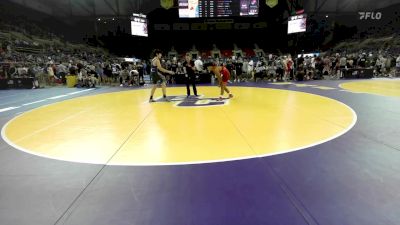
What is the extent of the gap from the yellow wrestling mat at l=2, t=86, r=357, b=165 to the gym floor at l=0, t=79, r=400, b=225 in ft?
0.07

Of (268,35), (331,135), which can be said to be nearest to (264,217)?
(331,135)

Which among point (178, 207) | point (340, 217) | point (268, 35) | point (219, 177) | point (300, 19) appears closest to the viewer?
point (340, 217)

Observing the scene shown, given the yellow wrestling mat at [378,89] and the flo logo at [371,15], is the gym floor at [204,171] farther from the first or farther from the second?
the flo logo at [371,15]

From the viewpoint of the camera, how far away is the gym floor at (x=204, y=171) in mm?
2080

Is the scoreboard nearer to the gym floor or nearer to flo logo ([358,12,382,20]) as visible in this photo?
flo logo ([358,12,382,20])

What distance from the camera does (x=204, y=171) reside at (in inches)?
112

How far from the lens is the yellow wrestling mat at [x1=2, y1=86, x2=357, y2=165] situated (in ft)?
11.3

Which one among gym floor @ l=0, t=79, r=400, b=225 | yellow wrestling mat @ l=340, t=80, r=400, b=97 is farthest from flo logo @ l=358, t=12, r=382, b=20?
gym floor @ l=0, t=79, r=400, b=225

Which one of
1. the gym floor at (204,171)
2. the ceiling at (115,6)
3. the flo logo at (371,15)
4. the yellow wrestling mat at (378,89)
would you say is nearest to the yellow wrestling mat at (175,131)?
the gym floor at (204,171)

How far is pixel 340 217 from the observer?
197 centimetres

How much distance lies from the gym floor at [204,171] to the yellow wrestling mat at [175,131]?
0.07 feet

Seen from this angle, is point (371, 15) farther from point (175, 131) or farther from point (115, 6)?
point (175, 131)

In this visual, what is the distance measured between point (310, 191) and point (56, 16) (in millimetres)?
31797

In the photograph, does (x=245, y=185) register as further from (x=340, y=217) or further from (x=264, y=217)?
(x=340, y=217)
